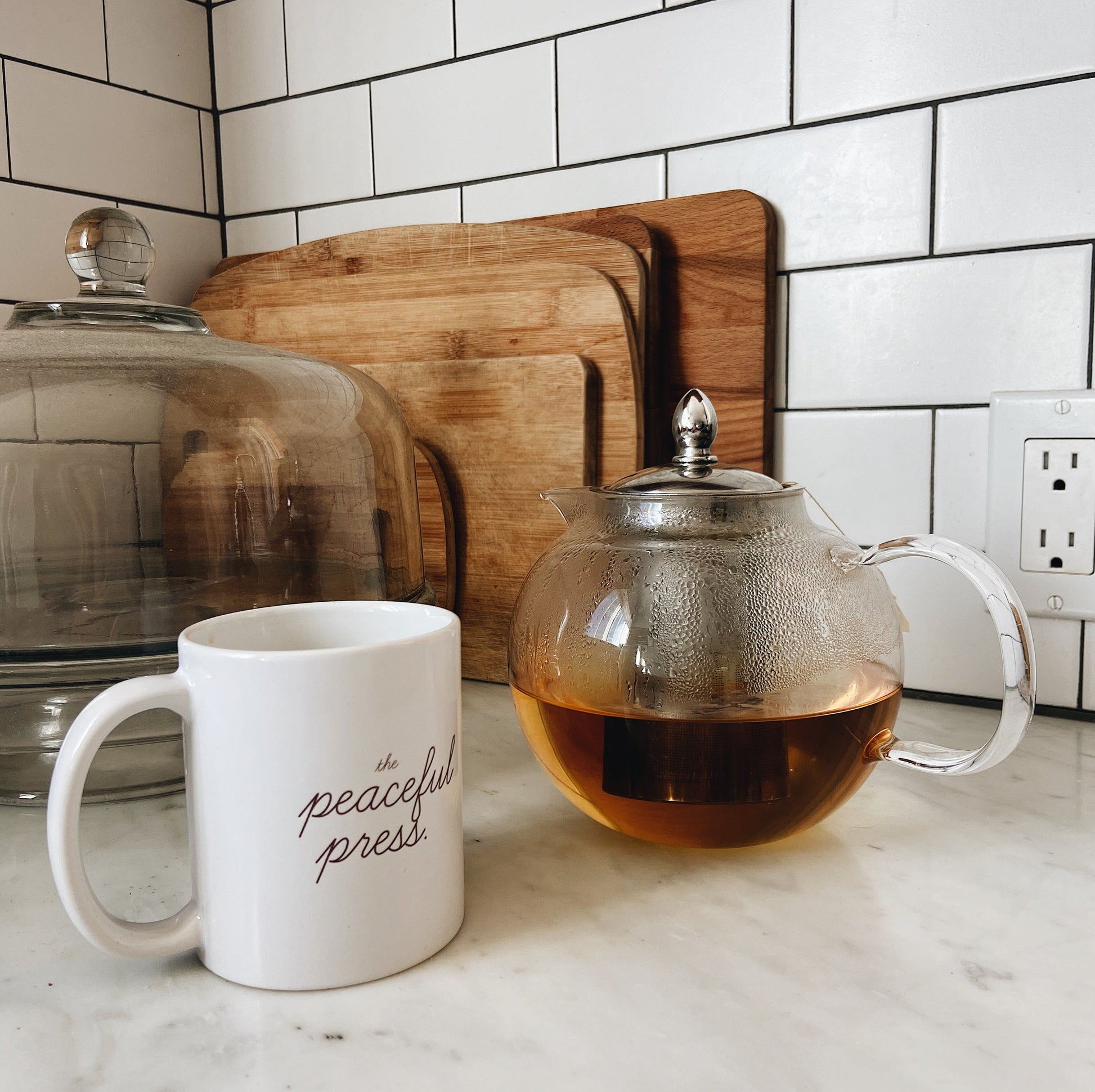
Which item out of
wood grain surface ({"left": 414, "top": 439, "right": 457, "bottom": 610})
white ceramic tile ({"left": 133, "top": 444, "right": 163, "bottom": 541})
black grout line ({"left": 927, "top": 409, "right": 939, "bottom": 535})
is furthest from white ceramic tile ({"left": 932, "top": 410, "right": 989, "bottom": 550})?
white ceramic tile ({"left": 133, "top": 444, "right": 163, "bottom": 541})

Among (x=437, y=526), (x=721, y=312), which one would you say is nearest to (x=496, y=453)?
(x=437, y=526)

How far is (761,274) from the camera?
0.67m

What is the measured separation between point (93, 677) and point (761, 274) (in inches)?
19.1

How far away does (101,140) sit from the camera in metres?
0.86

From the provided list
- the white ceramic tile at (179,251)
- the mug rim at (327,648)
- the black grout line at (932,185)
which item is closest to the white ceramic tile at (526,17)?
the black grout line at (932,185)

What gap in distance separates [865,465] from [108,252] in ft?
1.64

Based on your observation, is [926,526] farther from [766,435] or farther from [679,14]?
[679,14]

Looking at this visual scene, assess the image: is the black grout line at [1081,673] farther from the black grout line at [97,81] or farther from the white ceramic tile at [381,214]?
the black grout line at [97,81]

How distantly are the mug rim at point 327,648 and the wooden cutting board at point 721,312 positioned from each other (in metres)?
0.36

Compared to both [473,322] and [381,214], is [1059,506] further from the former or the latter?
[381,214]

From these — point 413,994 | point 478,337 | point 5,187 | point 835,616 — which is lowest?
point 413,994

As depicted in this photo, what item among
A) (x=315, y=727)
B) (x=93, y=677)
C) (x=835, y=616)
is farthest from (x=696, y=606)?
(x=93, y=677)

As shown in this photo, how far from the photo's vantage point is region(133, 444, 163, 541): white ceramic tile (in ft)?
1.68

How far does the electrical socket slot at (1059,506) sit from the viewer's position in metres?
0.60
